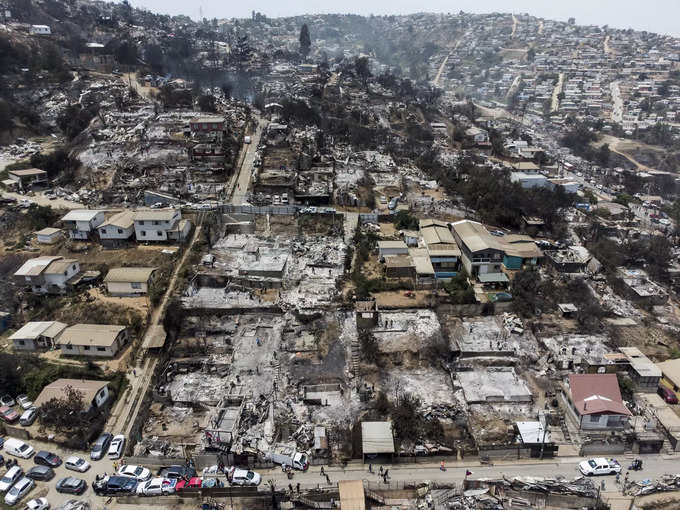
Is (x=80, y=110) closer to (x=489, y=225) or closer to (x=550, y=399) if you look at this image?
(x=489, y=225)

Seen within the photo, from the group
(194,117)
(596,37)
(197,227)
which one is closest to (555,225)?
(197,227)

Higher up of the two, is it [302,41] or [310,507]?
[302,41]

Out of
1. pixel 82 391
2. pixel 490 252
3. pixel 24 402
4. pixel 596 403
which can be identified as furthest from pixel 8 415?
pixel 490 252

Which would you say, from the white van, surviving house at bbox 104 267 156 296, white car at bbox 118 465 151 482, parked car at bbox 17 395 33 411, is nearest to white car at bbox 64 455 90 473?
white car at bbox 118 465 151 482

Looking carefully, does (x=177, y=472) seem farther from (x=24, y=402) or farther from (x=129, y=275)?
(x=129, y=275)

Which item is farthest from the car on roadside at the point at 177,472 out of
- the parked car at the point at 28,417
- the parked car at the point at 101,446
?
Result: the parked car at the point at 28,417

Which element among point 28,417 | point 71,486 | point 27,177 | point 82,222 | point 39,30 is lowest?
point 71,486
